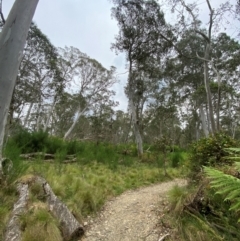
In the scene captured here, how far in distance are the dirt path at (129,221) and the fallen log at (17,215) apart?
819 mm

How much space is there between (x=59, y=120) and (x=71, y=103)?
5301 millimetres

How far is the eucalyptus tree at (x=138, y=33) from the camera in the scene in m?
10.3

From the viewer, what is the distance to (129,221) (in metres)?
2.83

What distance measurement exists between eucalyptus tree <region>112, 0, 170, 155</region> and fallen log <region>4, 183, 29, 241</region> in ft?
25.6

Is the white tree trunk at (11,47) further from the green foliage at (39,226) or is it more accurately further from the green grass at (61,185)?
the green foliage at (39,226)

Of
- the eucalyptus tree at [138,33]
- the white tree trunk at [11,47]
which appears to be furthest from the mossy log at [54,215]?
the eucalyptus tree at [138,33]

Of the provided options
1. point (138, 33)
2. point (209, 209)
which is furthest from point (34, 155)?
point (138, 33)

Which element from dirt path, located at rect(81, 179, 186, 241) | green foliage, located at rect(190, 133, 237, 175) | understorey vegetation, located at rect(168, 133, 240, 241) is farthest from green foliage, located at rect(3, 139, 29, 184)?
green foliage, located at rect(190, 133, 237, 175)

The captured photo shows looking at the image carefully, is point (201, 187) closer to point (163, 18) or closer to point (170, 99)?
point (163, 18)

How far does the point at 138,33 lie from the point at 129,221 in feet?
33.8

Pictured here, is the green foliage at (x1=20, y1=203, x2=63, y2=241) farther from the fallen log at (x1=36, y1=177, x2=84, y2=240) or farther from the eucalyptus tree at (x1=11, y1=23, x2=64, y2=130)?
the eucalyptus tree at (x1=11, y1=23, x2=64, y2=130)

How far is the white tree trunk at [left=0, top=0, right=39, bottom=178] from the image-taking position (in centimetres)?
219

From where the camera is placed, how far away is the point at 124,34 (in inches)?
426

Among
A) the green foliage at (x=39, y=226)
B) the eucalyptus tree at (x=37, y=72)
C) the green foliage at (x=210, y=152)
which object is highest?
the eucalyptus tree at (x=37, y=72)
